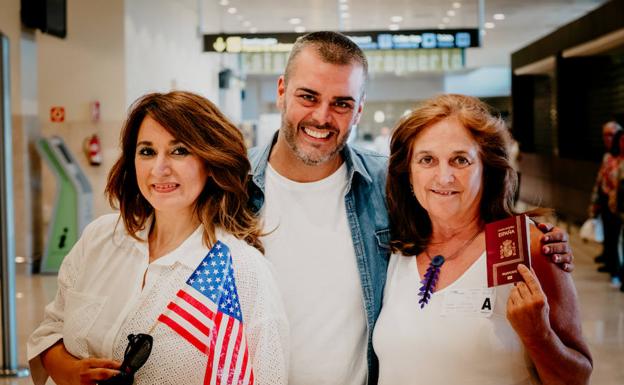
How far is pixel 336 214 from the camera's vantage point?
2.48 metres

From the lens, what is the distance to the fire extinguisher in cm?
953

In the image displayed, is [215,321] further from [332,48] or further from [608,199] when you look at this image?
[608,199]

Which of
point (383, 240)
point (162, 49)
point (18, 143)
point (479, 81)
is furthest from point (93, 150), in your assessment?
point (479, 81)

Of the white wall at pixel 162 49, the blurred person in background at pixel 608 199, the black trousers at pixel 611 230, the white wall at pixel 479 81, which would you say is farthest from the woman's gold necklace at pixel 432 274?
the white wall at pixel 479 81

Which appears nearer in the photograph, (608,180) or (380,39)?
(608,180)

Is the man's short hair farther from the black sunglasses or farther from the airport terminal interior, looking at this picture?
the airport terminal interior

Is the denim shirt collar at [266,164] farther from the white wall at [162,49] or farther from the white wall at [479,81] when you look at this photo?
the white wall at [479,81]

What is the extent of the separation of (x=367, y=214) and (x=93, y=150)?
774cm

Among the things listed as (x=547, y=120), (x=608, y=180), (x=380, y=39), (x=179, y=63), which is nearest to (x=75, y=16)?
(x=179, y=63)

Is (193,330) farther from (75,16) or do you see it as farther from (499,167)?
(75,16)

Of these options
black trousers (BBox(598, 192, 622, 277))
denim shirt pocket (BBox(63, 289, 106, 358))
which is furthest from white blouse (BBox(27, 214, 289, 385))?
black trousers (BBox(598, 192, 622, 277))

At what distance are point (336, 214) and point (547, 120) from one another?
15.6 meters

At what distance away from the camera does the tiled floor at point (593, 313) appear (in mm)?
5289

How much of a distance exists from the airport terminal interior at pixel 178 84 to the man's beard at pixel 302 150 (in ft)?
5.80
